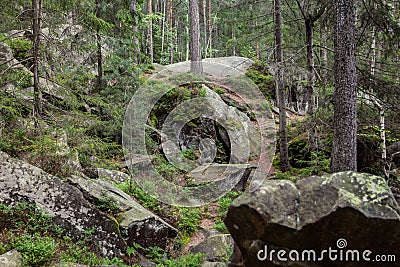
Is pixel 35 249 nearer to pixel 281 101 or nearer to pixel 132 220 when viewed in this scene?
pixel 132 220

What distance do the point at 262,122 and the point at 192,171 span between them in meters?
6.30

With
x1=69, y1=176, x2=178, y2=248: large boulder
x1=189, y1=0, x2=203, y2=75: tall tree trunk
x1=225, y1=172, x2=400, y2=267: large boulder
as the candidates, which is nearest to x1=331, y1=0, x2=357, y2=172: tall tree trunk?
x1=225, y1=172, x2=400, y2=267: large boulder

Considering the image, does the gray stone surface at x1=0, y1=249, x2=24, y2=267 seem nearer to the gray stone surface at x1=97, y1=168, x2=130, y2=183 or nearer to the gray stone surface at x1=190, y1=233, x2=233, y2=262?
the gray stone surface at x1=190, y1=233, x2=233, y2=262

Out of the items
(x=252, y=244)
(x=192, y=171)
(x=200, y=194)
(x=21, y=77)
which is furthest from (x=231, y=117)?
(x=252, y=244)

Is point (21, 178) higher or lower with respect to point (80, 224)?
higher

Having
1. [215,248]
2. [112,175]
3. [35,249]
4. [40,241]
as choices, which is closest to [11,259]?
[35,249]

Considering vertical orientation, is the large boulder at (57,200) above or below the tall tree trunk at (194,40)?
below

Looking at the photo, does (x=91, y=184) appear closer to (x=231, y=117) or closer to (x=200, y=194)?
(x=200, y=194)

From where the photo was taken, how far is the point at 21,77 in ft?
24.4

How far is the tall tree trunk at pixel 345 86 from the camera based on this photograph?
617 centimetres

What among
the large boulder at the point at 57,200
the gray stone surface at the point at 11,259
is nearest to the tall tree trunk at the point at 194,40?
the large boulder at the point at 57,200

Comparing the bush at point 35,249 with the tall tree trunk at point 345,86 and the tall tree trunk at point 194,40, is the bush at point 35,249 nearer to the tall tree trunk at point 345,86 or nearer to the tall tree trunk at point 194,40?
the tall tree trunk at point 345,86

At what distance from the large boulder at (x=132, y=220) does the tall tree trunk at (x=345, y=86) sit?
4292 mm

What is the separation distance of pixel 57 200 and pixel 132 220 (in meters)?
1.65
